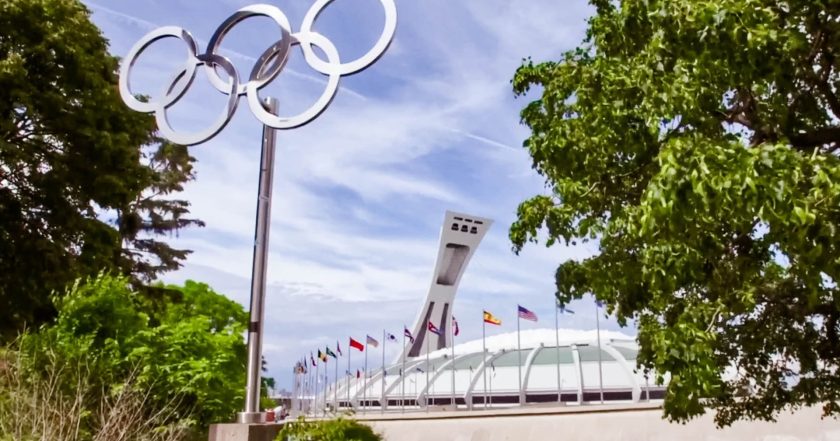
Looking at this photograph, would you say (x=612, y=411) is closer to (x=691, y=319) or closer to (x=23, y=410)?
(x=691, y=319)

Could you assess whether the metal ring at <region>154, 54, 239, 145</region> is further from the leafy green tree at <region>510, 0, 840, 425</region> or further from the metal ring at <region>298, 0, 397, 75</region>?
the leafy green tree at <region>510, 0, 840, 425</region>

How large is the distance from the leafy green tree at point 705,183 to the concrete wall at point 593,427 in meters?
6.10

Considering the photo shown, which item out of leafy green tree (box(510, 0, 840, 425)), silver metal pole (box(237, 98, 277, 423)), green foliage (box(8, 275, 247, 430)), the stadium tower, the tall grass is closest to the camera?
leafy green tree (box(510, 0, 840, 425))

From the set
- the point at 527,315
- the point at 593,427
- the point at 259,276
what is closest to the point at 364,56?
the point at 259,276

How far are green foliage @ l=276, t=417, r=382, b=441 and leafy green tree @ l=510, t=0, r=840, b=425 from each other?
14.5 ft

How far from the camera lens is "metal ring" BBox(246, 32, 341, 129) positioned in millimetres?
12000

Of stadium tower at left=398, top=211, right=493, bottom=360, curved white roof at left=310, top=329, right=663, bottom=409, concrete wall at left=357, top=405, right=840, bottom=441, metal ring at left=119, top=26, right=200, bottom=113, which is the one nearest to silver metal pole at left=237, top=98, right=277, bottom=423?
metal ring at left=119, top=26, right=200, bottom=113

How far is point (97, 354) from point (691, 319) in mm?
13859

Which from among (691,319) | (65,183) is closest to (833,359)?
(691,319)

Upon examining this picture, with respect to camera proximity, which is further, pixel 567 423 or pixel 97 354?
pixel 567 423

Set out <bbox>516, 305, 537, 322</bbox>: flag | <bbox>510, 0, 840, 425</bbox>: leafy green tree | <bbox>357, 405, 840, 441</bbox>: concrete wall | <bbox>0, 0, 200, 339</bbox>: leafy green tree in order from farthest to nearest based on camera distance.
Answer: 1. <bbox>516, 305, 537, 322</bbox>: flag
2. <bbox>0, 0, 200, 339</bbox>: leafy green tree
3. <bbox>357, 405, 840, 441</bbox>: concrete wall
4. <bbox>510, 0, 840, 425</bbox>: leafy green tree

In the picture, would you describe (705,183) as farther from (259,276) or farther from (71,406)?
(71,406)

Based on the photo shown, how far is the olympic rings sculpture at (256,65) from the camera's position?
12.0m

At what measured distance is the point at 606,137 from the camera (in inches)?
336
